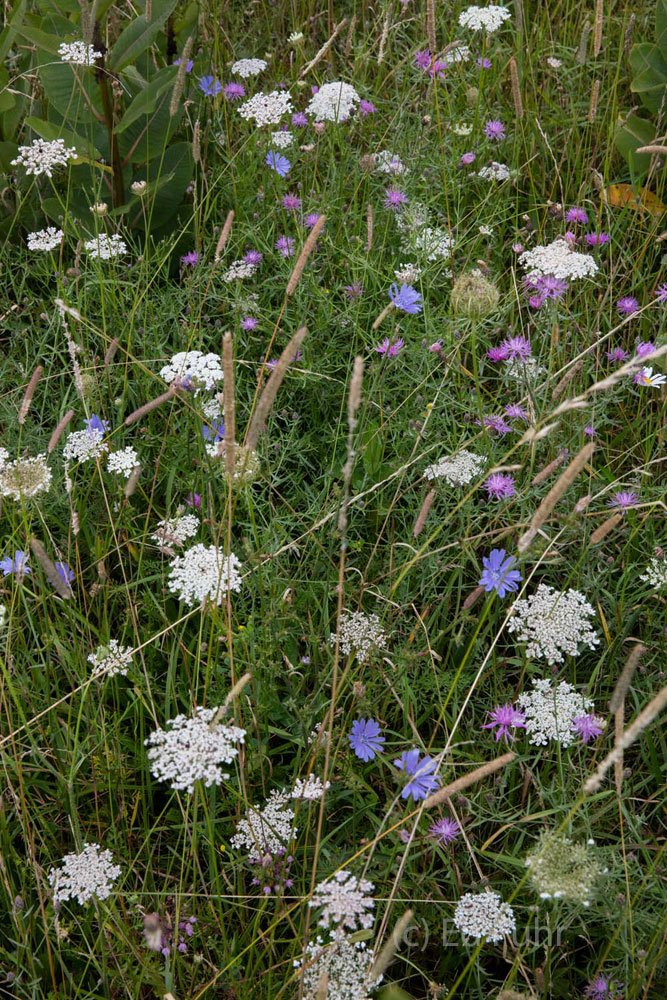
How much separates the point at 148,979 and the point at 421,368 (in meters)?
1.39

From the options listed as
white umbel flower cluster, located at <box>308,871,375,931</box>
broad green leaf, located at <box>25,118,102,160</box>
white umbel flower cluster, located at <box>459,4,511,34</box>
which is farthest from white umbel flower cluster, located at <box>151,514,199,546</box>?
white umbel flower cluster, located at <box>459,4,511,34</box>

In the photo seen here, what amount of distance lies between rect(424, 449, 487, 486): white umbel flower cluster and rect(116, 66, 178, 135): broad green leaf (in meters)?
1.24

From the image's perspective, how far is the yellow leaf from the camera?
2.62m

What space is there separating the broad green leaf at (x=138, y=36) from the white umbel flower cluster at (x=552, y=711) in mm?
1856

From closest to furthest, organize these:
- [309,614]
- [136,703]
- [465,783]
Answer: [465,783], [136,703], [309,614]

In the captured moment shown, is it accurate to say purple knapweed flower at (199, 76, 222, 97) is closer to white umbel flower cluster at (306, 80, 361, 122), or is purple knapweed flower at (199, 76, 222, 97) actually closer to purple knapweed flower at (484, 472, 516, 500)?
white umbel flower cluster at (306, 80, 361, 122)

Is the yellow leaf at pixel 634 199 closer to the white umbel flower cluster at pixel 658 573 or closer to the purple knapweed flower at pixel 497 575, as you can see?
the white umbel flower cluster at pixel 658 573

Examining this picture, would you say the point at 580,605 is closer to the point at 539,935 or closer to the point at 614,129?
the point at 539,935

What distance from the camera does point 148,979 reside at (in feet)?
4.55

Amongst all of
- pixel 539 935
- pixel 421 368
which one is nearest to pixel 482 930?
pixel 539 935

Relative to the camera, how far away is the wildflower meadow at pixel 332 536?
140 cm

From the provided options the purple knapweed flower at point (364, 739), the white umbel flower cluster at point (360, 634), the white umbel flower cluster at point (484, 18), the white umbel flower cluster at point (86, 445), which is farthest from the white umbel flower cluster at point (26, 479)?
the white umbel flower cluster at point (484, 18)

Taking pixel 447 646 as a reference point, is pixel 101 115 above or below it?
above

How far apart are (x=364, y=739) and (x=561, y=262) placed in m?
1.15
